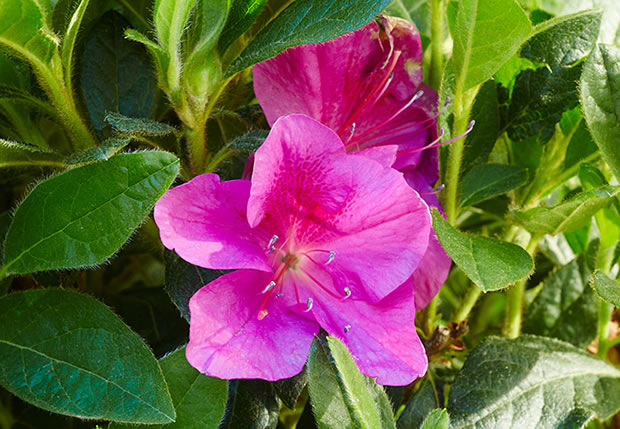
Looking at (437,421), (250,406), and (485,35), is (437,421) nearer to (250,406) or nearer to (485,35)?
(250,406)

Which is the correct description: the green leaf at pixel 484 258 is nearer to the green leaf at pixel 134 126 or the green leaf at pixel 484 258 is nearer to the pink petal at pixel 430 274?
the pink petal at pixel 430 274

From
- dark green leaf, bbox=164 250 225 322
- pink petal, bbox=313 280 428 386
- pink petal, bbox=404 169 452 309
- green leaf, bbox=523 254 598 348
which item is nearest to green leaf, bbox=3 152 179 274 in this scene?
dark green leaf, bbox=164 250 225 322

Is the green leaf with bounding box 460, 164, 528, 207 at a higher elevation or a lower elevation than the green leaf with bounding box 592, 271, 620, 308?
higher

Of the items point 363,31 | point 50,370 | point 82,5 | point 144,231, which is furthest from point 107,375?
point 363,31

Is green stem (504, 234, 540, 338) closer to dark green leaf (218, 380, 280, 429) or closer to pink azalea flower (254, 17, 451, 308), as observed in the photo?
pink azalea flower (254, 17, 451, 308)

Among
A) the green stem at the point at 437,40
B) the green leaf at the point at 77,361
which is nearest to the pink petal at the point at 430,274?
the green stem at the point at 437,40

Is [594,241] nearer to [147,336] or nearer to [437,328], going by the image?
[437,328]
